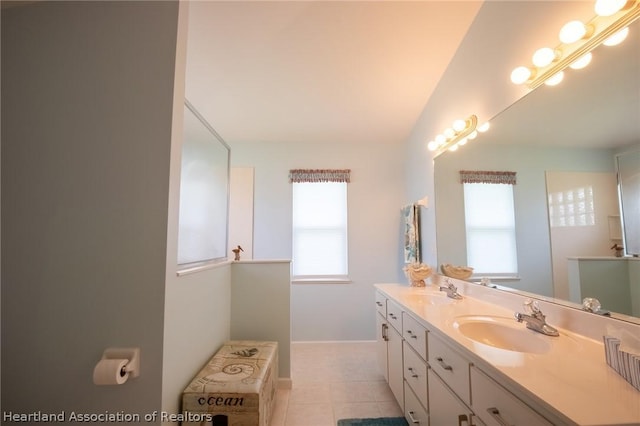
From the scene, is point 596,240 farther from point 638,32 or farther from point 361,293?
point 361,293

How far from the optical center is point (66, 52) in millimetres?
1251

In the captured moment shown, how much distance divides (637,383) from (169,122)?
1.87 metres

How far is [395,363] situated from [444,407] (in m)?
0.78

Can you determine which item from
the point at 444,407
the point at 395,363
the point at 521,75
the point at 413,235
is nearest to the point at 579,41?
the point at 521,75

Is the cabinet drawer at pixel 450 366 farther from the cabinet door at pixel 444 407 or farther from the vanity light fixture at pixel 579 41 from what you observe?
the vanity light fixture at pixel 579 41

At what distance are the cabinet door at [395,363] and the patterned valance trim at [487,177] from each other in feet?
4.05

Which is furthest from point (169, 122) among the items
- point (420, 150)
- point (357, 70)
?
point (420, 150)

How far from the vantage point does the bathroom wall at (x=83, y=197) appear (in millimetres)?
1161

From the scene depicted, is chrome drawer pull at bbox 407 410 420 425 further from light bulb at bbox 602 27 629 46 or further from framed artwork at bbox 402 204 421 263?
light bulb at bbox 602 27 629 46

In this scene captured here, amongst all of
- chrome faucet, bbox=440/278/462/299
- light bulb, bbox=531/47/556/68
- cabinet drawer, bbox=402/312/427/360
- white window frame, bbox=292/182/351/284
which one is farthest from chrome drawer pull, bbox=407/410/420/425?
light bulb, bbox=531/47/556/68

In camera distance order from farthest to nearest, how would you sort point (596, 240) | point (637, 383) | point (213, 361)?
point (213, 361)
point (596, 240)
point (637, 383)

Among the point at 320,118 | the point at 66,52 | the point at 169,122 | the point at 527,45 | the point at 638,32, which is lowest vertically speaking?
the point at 169,122

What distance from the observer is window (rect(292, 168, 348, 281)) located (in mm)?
3404

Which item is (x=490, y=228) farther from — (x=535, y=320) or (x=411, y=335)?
(x=411, y=335)
